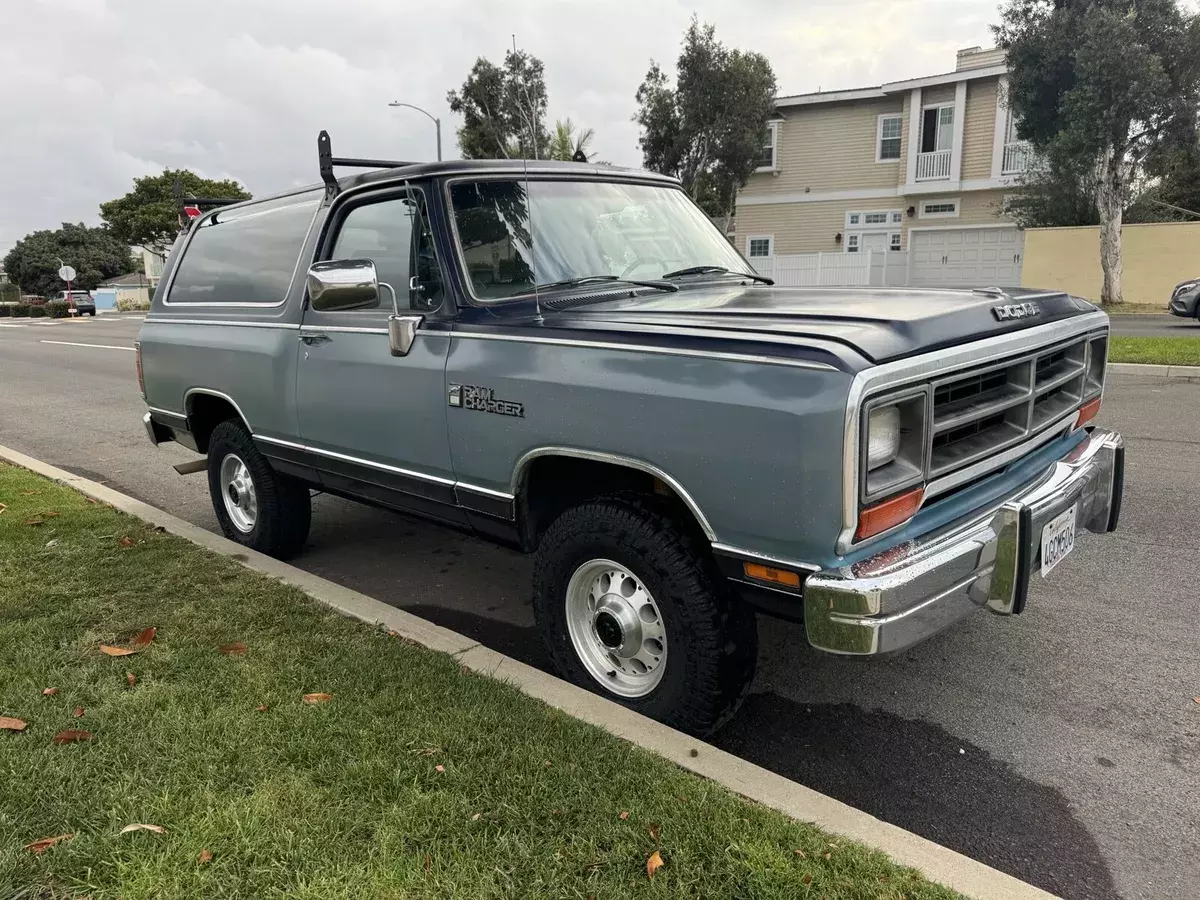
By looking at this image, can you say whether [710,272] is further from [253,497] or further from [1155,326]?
[1155,326]

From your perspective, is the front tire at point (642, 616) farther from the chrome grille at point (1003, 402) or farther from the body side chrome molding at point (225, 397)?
the body side chrome molding at point (225, 397)

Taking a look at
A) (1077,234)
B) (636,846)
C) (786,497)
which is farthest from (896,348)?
(1077,234)

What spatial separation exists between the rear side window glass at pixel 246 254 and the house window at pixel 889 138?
2710cm

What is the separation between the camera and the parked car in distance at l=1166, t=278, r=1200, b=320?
664 inches

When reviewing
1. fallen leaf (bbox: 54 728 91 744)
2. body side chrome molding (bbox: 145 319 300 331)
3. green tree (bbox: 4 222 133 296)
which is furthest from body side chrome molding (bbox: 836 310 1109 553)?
green tree (bbox: 4 222 133 296)

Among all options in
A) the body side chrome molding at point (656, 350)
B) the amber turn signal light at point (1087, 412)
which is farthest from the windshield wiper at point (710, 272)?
the amber turn signal light at point (1087, 412)

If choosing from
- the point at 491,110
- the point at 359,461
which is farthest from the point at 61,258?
the point at 359,461

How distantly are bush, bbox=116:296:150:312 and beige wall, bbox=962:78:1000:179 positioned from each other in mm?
46985

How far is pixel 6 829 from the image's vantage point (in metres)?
2.53

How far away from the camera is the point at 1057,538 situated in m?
3.07

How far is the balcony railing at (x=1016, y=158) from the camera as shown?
26.4 m

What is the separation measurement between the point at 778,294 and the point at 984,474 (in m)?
1.14

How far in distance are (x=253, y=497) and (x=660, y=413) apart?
10.9 feet

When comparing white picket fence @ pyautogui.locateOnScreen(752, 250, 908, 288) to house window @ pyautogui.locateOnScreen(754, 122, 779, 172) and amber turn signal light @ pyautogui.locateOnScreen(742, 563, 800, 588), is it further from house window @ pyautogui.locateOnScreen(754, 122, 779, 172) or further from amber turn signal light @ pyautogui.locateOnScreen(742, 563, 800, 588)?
amber turn signal light @ pyautogui.locateOnScreen(742, 563, 800, 588)
